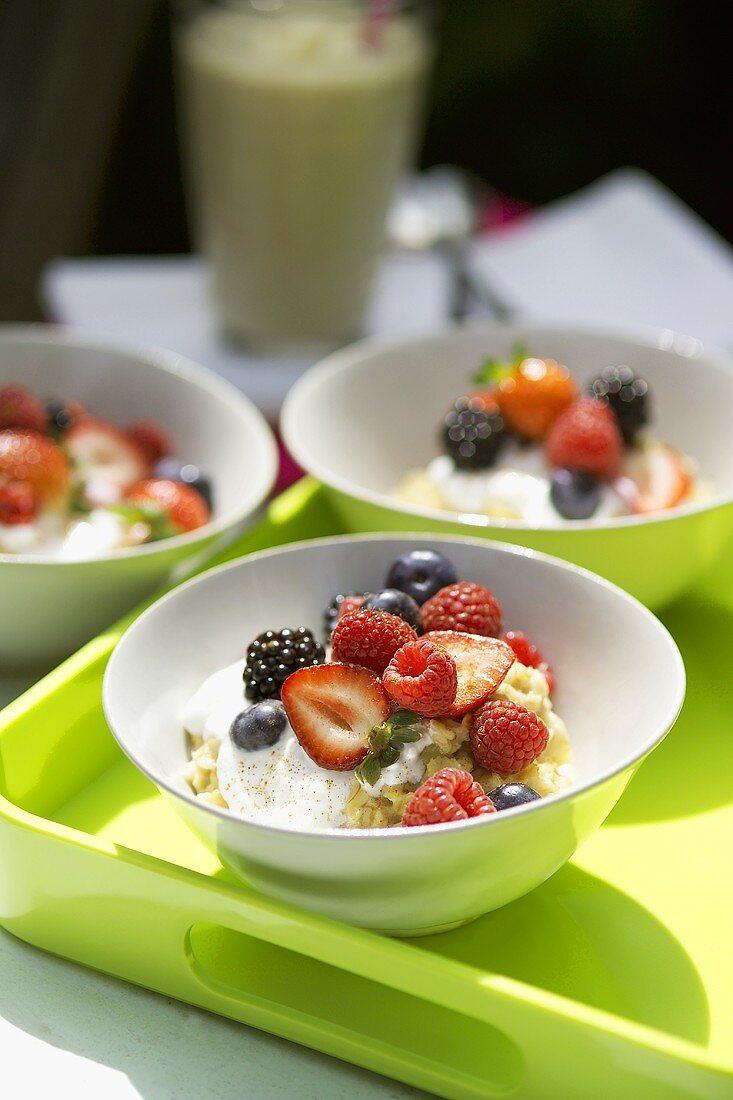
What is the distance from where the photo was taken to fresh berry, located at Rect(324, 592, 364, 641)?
3.93 ft

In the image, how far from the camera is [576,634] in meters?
1.23

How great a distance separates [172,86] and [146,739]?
3.29m

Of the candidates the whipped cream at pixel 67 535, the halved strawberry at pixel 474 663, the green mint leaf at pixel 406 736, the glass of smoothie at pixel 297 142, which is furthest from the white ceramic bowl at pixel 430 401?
the glass of smoothie at pixel 297 142

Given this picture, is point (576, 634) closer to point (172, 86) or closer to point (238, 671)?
point (238, 671)

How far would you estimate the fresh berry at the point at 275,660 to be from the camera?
1.10 m

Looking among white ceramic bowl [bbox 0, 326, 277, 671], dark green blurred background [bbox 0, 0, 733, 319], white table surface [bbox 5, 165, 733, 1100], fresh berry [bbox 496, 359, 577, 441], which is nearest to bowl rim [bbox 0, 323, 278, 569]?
white ceramic bowl [bbox 0, 326, 277, 671]

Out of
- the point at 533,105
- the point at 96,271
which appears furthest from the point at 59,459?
the point at 533,105

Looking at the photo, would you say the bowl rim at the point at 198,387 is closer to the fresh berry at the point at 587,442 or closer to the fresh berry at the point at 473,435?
the fresh berry at the point at 473,435

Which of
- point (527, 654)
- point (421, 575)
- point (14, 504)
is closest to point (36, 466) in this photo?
point (14, 504)

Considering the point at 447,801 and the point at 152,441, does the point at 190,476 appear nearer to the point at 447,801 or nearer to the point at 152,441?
the point at 152,441

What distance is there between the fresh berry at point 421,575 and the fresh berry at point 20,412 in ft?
2.18

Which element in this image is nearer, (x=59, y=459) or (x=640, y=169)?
(x=59, y=459)

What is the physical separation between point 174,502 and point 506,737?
691mm

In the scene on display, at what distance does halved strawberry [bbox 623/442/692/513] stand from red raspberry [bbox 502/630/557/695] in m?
0.44
